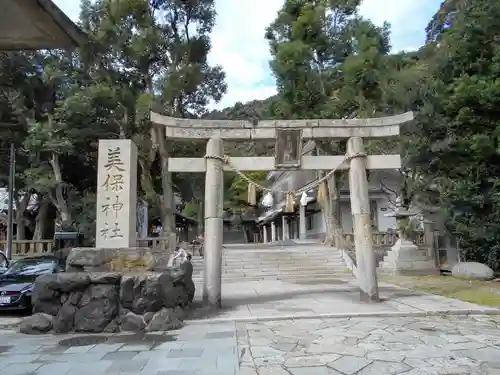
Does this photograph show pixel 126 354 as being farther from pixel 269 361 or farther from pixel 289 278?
pixel 289 278

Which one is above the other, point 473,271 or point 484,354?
point 473,271

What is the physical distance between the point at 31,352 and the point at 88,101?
18.2m

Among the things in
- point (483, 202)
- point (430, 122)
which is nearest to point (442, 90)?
point (430, 122)

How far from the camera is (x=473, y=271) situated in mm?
15328

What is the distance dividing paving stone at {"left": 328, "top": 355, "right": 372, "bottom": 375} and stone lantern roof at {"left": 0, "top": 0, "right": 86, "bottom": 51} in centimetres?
494

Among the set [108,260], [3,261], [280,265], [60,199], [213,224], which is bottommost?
[280,265]

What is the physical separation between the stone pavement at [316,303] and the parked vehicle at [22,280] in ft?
→ 14.4

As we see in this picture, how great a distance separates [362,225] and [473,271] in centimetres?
731

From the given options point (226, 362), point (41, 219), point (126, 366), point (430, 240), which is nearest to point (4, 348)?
point (126, 366)

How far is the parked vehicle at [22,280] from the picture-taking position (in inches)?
398

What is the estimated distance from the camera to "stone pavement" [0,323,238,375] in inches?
219

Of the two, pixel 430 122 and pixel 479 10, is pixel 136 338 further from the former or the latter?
pixel 479 10

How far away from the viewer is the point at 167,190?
24.7 meters

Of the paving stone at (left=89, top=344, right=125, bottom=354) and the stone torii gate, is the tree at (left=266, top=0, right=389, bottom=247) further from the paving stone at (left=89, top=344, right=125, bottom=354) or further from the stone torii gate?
the paving stone at (left=89, top=344, right=125, bottom=354)
